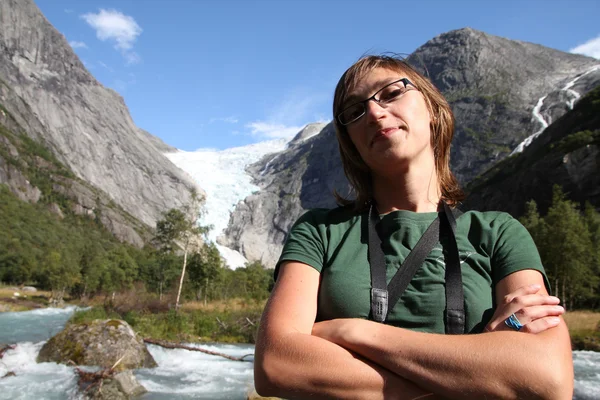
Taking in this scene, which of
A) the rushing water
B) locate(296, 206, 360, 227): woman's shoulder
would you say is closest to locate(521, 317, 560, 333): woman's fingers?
locate(296, 206, 360, 227): woman's shoulder

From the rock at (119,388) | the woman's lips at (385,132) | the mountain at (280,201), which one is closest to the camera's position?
the woman's lips at (385,132)

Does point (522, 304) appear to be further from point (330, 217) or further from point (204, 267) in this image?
point (204, 267)

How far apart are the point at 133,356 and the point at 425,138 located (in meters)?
11.2

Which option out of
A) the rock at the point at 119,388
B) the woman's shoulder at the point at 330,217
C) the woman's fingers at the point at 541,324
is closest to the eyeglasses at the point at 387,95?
the woman's shoulder at the point at 330,217

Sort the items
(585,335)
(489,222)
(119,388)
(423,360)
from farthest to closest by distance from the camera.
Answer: (585,335) → (119,388) → (489,222) → (423,360)

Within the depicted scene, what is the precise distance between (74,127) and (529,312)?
130033 mm

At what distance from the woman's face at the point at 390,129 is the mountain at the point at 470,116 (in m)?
98.4

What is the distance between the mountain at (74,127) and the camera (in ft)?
354

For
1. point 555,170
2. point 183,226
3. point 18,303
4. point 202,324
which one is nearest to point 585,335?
point 202,324

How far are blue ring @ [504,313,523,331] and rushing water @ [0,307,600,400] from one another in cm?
629

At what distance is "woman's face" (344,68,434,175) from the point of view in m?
1.86

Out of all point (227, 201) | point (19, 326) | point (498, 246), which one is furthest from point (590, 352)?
point (227, 201)

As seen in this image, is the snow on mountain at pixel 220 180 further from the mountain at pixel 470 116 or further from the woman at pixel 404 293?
the woman at pixel 404 293

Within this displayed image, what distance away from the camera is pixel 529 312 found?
1.48 m
